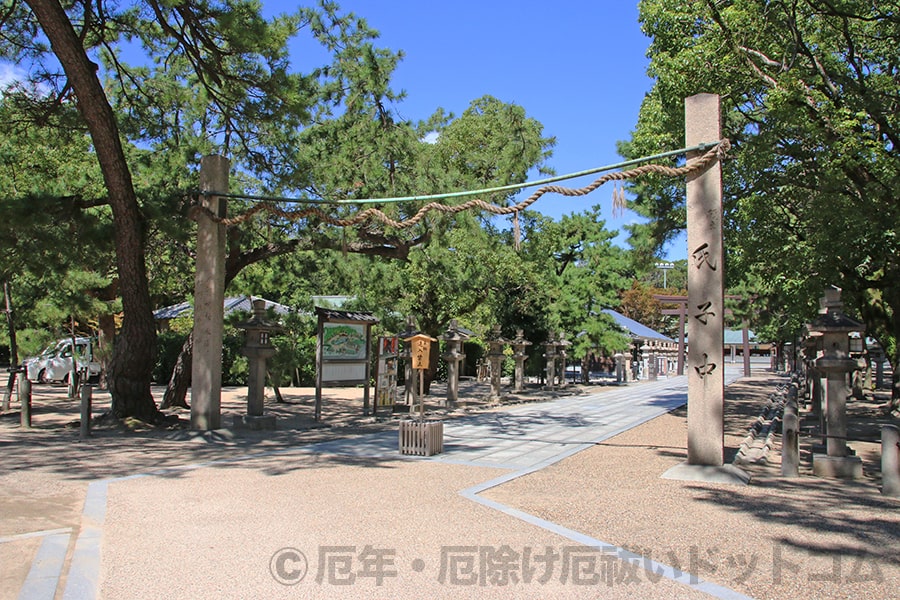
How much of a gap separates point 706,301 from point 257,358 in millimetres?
7805

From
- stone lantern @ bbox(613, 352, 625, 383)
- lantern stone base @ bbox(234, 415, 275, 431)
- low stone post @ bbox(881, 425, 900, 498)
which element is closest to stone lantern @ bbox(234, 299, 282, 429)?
lantern stone base @ bbox(234, 415, 275, 431)

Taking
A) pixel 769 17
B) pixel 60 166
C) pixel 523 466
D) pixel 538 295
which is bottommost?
pixel 523 466

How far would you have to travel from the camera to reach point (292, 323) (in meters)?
14.1

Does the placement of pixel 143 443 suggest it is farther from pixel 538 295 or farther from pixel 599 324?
pixel 599 324

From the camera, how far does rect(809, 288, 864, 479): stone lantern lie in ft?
25.3

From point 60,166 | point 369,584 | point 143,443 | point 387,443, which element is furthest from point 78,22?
point 369,584

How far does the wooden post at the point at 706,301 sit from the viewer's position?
23.4 ft

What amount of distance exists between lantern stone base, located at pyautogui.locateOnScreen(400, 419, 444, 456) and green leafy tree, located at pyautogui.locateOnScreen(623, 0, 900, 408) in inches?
269

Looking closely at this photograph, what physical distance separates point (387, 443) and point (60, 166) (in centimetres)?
1038

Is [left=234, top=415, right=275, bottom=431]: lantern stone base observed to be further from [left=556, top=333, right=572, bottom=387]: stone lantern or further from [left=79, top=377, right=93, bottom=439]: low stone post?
[left=556, top=333, right=572, bottom=387]: stone lantern

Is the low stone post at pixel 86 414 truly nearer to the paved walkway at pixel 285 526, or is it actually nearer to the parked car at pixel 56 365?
the paved walkway at pixel 285 526

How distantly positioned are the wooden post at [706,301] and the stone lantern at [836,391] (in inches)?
64.7


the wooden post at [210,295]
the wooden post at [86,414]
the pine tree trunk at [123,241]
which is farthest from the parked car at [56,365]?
the wooden post at [210,295]

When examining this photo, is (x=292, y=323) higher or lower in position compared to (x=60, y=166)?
lower
